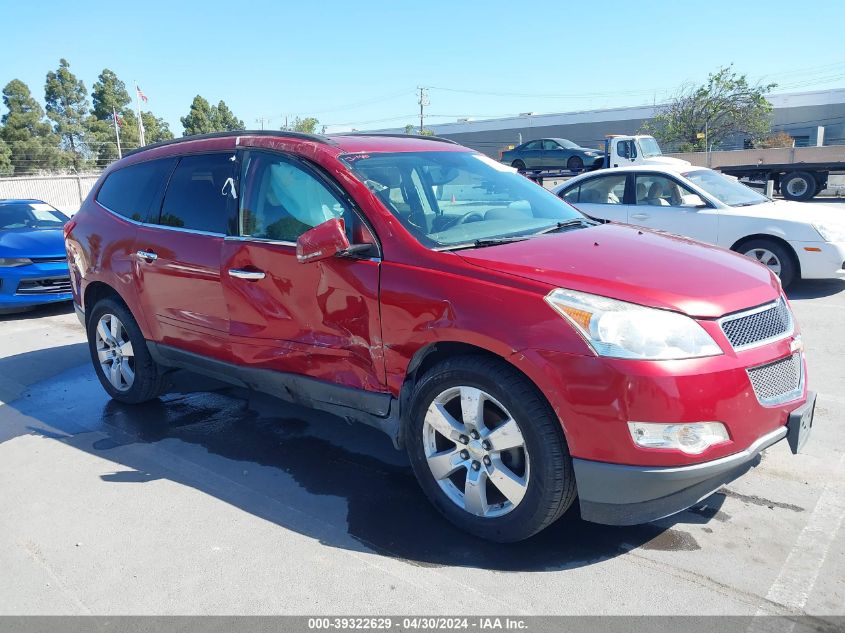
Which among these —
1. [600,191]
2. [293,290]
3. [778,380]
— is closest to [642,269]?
[778,380]

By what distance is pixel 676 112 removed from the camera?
153 ft

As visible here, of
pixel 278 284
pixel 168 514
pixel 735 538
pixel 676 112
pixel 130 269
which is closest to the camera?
pixel 735 538

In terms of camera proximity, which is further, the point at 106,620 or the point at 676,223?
the point at 676,223

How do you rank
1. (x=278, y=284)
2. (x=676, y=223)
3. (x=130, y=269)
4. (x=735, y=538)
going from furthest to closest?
(x=676, y=223) < (x=130, y=269) < (x=278, y=284) < (x=735, y=538)

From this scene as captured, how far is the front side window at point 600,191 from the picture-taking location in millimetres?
9164

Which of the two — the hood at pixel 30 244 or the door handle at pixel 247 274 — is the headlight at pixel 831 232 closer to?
the door handle at pixel 247 274

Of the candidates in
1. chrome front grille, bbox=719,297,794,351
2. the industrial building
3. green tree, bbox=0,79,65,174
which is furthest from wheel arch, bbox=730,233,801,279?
green tree, bbox=0,79,65,174

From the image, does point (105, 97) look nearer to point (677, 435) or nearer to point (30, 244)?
point (30, 244)

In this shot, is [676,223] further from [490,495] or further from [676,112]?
[676,112]

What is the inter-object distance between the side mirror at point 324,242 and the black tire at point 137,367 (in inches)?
85.0

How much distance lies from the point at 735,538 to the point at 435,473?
1410mm

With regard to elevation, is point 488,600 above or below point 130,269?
below

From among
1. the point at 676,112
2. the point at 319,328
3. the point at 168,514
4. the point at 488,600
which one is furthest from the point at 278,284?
the point at 676,112

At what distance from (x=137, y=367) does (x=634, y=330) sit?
3787 millimetres
